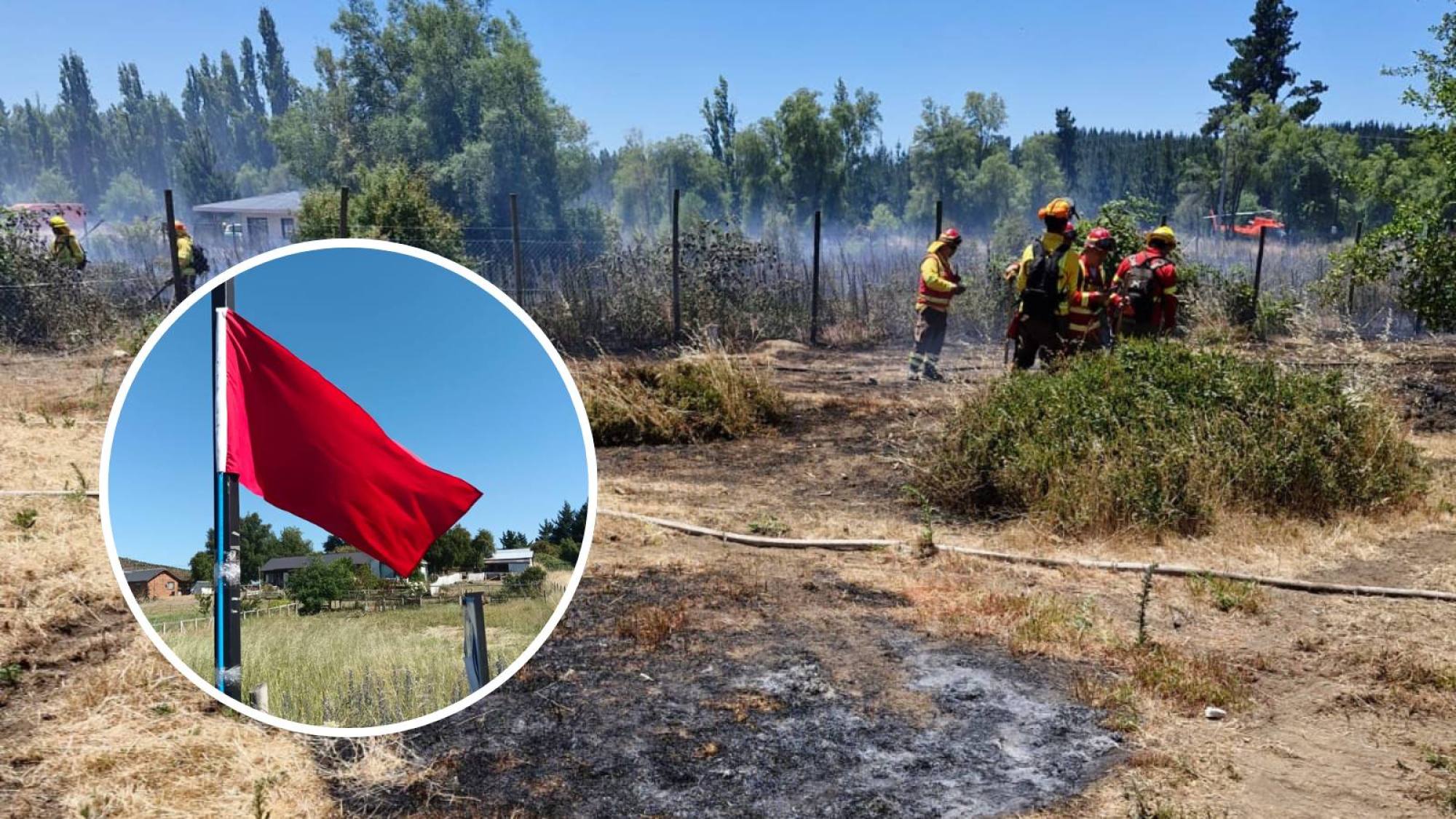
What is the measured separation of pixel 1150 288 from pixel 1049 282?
1251mm

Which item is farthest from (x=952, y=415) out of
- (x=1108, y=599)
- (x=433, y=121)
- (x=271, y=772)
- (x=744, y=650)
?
(x=433, y=121)

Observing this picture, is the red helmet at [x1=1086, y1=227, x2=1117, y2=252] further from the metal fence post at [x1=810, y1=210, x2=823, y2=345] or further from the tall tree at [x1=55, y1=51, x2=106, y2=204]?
the tall tree at [x1=55, y1=51, x2=106, y2=204]

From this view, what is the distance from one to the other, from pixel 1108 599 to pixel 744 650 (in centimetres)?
202

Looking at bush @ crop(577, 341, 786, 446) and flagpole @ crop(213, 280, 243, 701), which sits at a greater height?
flagpole @ crop(213, 280, 243, 701)

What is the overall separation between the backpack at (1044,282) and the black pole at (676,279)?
24.4ft

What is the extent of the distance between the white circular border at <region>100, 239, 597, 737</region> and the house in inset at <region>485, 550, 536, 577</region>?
0.15m

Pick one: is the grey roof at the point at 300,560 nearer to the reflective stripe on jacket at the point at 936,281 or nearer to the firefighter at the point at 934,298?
the firefighter at the point at 934,298

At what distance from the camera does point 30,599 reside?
18.5ft

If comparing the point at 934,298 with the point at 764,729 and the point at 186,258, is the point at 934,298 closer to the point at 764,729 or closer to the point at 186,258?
the point at 764,729

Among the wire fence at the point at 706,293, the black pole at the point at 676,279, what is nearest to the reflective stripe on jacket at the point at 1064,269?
the wire fence at the point at 706,293

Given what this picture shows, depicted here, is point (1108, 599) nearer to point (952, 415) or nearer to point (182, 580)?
point (952, 415)

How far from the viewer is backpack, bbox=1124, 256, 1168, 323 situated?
34.6 feet

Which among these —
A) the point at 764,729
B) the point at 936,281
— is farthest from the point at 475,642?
the point at 936,281

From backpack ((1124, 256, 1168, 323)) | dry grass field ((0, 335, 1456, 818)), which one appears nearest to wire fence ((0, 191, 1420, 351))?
backpack ((1124, 256, 1168, 323))
